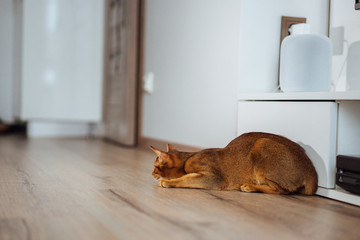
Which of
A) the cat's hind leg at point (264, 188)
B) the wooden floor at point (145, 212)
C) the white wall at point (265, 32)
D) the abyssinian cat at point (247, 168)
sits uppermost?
the white wall at point (265, 32)

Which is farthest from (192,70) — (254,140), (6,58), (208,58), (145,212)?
(6,58)

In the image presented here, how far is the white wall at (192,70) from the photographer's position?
6.84 feet

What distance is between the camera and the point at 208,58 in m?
2.29

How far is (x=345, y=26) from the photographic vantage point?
5.96 feet

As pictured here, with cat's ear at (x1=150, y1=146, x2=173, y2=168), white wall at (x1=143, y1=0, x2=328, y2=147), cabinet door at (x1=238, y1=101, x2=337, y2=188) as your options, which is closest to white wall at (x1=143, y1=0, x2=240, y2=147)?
white wall at (x1=143, y1=0, x2=328, y2=147)

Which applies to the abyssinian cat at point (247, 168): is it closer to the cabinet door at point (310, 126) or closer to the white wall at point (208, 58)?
the cabinet door at point (310, 126)

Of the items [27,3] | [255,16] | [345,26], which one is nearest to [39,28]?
[27,3]

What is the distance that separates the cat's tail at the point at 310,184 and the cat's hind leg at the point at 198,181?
0.97 feet

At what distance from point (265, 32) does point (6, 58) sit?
3.77 m

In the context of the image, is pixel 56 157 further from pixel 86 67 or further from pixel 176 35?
pixel 86 67

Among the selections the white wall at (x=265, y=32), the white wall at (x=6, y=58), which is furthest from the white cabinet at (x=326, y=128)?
the white wall at (x=6, y=58)

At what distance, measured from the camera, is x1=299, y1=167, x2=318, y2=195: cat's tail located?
4.73 feet

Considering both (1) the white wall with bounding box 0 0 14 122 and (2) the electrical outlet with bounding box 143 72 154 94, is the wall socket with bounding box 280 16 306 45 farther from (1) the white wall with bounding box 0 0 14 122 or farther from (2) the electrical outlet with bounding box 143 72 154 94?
(1) the white wall with bounding box 0 0 14 122

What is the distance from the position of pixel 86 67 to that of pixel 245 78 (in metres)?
2.34
